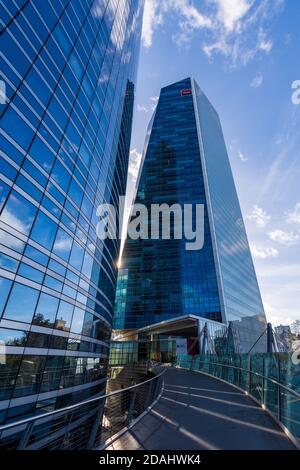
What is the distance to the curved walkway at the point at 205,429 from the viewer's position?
16.0 ft

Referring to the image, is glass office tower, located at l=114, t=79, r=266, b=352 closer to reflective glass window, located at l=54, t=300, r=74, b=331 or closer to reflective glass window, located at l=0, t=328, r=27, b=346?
reflective glass window, located at l=54, t=300, r=74, b=331

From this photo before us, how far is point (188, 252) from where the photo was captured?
230ft

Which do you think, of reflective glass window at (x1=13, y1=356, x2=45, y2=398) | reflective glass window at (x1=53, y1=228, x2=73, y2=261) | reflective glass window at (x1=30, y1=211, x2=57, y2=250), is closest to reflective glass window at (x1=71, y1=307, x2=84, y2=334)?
reflective glass window at (x1=53, y1=228, x2=73, y2=261)

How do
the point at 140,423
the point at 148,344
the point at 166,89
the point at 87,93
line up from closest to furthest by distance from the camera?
the point at 140,423
the point at 87,93
the point at 148,344
the point at 166,89

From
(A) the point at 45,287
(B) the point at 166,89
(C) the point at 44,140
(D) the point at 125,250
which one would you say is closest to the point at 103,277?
(A) the point at 45,287

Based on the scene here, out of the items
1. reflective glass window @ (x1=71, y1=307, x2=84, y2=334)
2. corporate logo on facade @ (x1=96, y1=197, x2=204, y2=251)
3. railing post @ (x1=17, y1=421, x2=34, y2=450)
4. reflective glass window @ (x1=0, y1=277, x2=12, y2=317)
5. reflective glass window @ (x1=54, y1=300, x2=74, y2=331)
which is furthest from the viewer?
corporate logo on facade @ (x1=96, y1=197, x2=204, y2=251)

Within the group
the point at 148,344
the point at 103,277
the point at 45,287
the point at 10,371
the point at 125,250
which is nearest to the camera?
the point at 10,371

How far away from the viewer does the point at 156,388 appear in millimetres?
10156

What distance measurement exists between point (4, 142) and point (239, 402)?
14.2 m

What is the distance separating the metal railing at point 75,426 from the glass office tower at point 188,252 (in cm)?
4067

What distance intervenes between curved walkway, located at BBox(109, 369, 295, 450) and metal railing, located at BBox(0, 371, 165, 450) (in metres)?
0.47

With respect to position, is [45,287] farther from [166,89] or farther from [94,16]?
[166,89]

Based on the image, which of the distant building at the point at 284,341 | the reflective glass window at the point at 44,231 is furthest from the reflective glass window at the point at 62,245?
the distant building at the point at 284,341

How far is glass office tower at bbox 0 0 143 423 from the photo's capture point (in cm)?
1245
